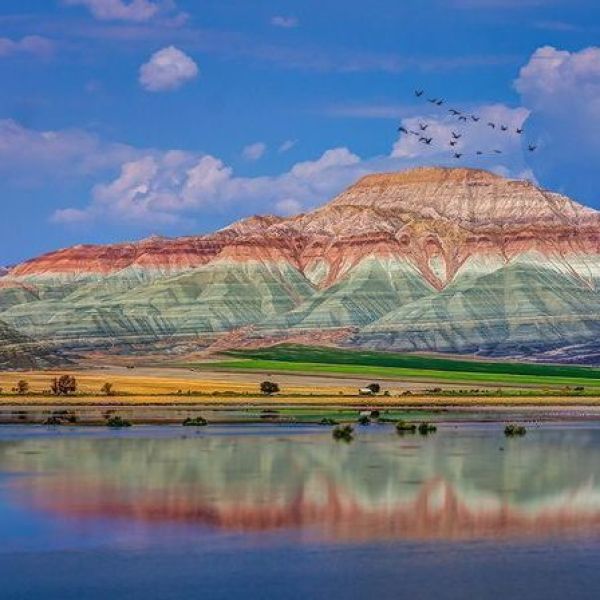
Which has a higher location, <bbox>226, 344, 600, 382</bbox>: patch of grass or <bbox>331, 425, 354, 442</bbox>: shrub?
<bbox>226, 344, 600, 382</bbox>: patch of grass

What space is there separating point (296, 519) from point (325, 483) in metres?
9.53

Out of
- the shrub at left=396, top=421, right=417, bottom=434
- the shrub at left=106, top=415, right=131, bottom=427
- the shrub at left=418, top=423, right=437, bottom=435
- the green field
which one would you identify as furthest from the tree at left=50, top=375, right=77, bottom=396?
the green field

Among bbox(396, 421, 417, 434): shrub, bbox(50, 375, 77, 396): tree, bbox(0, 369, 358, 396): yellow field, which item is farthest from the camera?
bbox(0, 369, 358, 396): yellow field

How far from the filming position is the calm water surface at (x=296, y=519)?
35.6m

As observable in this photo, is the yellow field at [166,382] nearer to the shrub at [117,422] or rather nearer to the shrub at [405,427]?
the shrub at [117,422]

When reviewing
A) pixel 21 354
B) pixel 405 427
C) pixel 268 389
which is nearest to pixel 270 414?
pixel 405 427

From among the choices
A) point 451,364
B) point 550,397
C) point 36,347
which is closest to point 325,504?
point 550,397

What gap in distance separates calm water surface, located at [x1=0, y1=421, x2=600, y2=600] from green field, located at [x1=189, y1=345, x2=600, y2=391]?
280ft

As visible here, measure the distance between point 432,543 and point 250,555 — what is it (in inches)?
215

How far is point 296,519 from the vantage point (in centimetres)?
4538

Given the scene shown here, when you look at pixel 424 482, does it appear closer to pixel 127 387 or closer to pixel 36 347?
pixel 127 387

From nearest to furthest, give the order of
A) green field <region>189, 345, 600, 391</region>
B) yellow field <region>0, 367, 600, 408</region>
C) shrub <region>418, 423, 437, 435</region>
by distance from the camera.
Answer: shrub <region>418, 423, 437, 435</region> < yellow field <region>0, 367, 600, 408</region> < green field <region>189, 345, 600, 391</region>

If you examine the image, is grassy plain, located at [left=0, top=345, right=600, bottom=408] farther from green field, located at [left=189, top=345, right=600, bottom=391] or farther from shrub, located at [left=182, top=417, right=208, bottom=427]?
shrub, located at [left=182, top=417, right=208, bottom=427]

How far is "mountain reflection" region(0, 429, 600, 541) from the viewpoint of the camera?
45.1m
